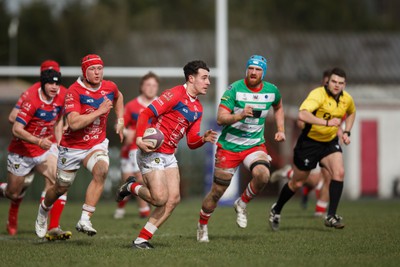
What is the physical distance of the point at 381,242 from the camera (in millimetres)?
10781

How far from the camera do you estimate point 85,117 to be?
1053cm

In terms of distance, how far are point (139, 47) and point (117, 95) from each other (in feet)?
93.8

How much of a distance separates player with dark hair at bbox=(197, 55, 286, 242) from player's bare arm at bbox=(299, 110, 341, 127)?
694mm

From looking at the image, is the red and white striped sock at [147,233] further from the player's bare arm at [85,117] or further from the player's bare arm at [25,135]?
the player's bare arm at [25,135]

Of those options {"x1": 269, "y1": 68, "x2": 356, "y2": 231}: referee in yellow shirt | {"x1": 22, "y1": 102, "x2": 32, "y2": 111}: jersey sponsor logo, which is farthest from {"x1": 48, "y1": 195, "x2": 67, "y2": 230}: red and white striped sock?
{"x1": 269, "y1": 68, "x2": 356, "y2": 231}: referee in yellow shirt

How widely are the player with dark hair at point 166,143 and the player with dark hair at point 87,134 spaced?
0.44m

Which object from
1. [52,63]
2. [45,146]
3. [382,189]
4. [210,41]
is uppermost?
[210,41]

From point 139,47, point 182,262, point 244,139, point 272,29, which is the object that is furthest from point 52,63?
point 272,29

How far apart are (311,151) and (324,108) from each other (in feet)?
2.24

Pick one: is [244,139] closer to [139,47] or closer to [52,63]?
[52,63]

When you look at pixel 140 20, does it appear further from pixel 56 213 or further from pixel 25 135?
pixel 56 213

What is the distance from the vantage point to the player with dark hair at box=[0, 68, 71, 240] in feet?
38.5

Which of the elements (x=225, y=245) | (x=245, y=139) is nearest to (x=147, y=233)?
(x=225, y=245)

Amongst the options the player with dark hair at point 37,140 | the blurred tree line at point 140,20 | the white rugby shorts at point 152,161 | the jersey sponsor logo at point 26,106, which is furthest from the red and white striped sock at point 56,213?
the blurred tree line at point 140,20
